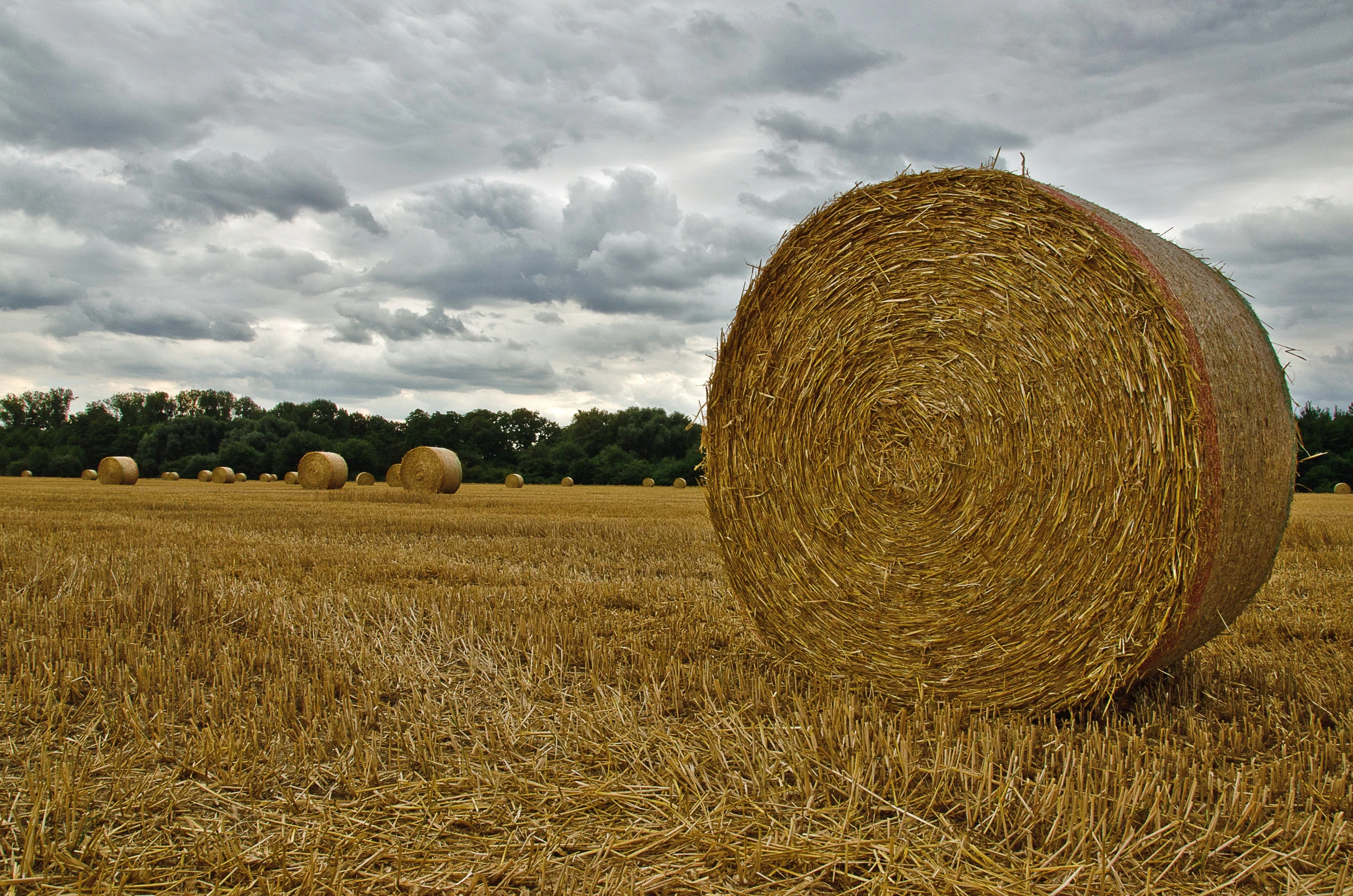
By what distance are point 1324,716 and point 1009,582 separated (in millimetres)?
1267

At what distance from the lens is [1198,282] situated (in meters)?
3.44

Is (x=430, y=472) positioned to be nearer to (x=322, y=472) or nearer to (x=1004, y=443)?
(x=322, y=472)

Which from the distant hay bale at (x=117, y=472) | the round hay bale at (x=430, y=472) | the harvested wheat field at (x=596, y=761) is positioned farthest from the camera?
the distant hay bale at (x=117, y=472)

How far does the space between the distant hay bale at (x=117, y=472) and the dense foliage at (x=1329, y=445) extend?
4026 centimetres

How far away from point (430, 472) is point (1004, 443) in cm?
1840

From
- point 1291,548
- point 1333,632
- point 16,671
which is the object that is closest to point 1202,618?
point 1333,632

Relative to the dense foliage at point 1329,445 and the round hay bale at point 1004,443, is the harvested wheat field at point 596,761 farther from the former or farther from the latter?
the dense foliage at point 1329,445

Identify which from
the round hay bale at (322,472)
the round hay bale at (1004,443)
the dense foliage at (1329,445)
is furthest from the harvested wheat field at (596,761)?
the dense foliage at (1329,445)

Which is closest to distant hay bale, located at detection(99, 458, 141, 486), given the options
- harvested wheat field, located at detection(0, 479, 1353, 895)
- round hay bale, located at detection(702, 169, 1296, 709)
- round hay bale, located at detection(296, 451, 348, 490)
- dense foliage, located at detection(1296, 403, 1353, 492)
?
round hay bale, located at detection(296, 451, 348, 490)

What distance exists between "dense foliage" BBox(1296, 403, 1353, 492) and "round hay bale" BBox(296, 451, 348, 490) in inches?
1271

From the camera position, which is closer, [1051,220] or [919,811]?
[919,811]

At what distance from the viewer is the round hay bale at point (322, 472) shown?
24.4m

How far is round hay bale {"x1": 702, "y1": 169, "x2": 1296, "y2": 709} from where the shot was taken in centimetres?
315

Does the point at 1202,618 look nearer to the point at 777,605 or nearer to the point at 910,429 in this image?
the point at 910,429
